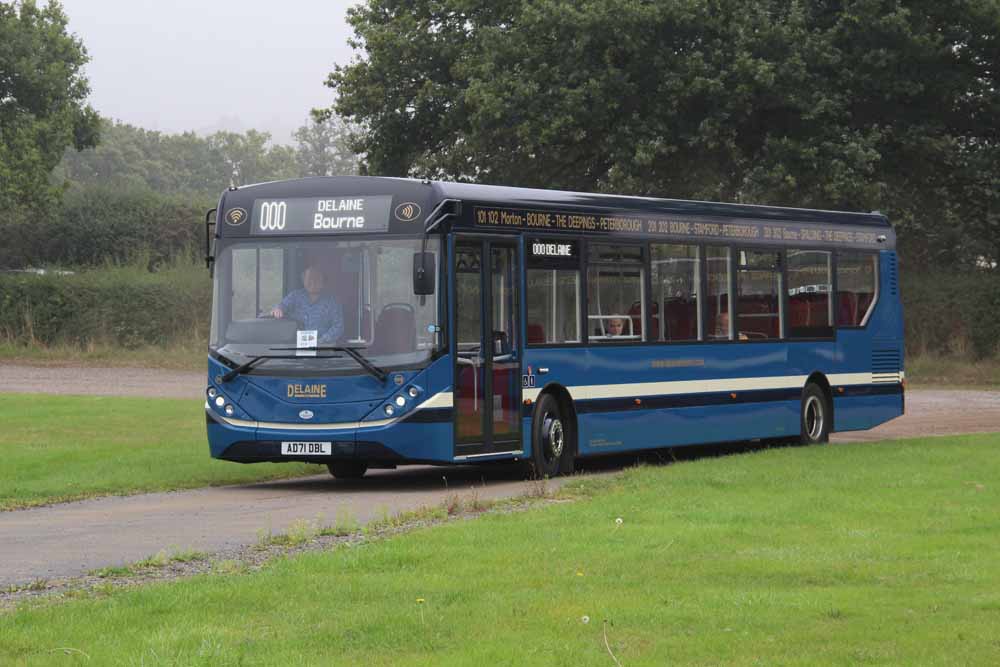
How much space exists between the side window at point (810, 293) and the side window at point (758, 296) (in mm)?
293

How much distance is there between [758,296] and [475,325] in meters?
5.79

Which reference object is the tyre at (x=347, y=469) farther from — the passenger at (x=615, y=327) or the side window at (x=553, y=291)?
the passenger at (x=615, y=327)

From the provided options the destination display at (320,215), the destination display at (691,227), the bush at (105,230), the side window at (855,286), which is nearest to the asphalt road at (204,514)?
the side window at (855,286)

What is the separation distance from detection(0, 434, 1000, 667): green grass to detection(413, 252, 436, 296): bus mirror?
3.56 meters

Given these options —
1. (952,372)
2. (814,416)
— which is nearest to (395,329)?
(814,416)

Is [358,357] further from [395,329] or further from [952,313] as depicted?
[952,313]

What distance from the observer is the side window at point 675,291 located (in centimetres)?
2161

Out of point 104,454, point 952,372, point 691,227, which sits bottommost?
point 104,454

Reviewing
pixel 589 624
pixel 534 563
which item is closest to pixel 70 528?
pixel 534 563

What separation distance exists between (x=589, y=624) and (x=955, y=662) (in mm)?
1855

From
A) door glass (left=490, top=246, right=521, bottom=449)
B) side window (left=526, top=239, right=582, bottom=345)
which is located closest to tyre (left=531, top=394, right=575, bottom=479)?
door glass (left=490, top=246, right=521, bottom=449)

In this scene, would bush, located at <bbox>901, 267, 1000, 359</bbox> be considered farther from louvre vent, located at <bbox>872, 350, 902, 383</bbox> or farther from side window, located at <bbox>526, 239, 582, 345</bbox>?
side window, located at <bbox>526, 239, 582, 345</bbox>

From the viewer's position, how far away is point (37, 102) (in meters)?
53.5

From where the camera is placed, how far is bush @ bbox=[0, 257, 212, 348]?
1941 inches
